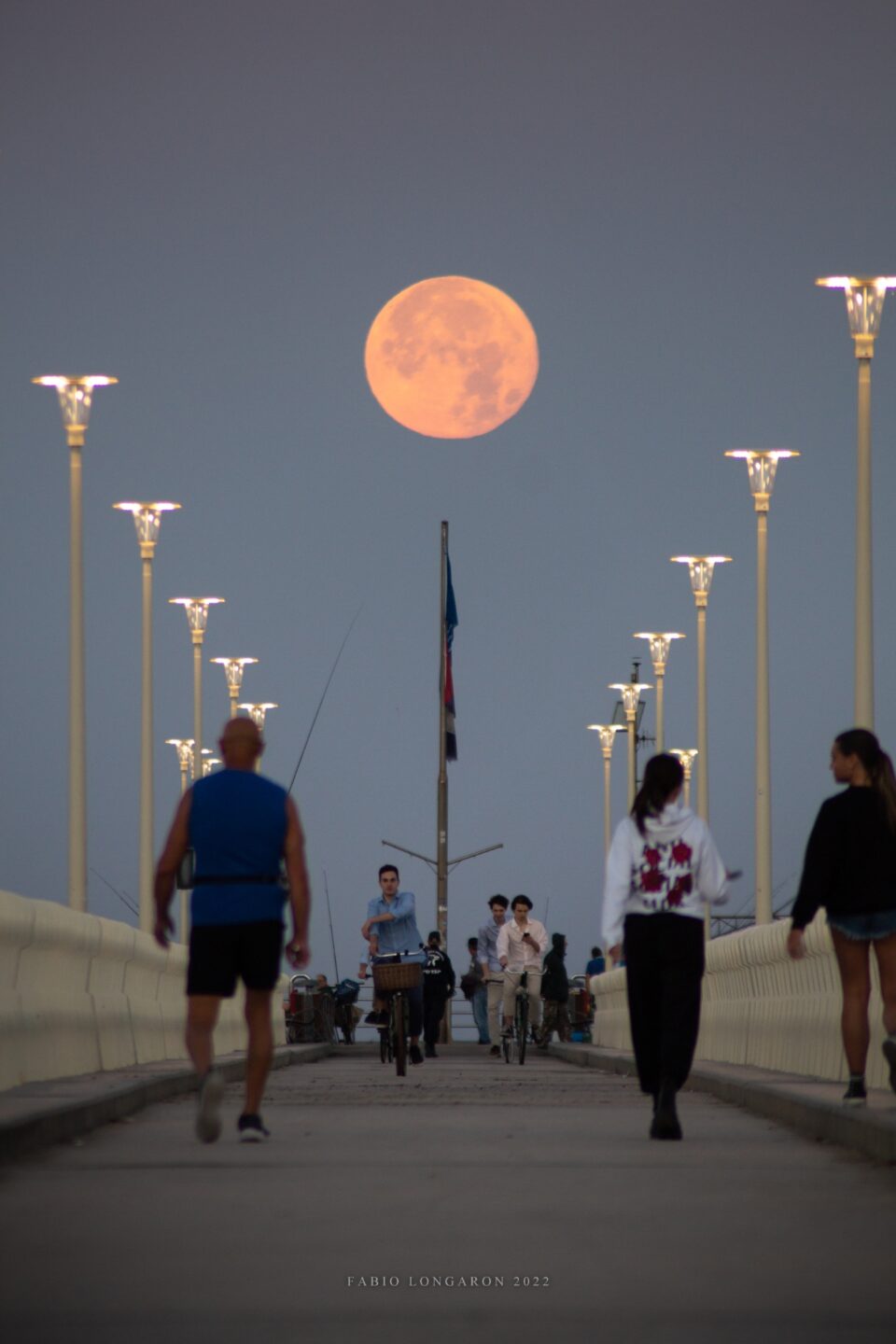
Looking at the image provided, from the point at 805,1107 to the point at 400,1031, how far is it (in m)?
10.6

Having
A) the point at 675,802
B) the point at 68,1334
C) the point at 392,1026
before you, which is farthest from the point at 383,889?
the point at 68,1334

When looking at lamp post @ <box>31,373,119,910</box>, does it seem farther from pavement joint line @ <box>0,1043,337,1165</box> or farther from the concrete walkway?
the concrete walkway

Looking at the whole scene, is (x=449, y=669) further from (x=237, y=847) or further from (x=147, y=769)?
(x=237, y=847)

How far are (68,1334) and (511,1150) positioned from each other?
5.50 meters

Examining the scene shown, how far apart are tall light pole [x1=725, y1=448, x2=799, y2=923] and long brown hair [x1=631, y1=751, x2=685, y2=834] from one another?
78.0 feet

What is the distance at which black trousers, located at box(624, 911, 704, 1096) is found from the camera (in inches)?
496

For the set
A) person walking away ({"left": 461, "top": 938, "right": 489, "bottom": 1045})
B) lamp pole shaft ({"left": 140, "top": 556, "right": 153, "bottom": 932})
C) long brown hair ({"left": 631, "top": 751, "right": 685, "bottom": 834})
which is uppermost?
lamp pole shaft ({"left": 140, "top": 556, "right": 153, "bottom": 932})

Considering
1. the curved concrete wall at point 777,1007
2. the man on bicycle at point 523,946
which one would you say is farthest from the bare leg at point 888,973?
the man on bicycle at point 523,946

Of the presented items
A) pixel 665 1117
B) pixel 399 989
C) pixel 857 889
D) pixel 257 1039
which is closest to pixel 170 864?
pixel 257 1039

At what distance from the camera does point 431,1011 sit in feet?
115

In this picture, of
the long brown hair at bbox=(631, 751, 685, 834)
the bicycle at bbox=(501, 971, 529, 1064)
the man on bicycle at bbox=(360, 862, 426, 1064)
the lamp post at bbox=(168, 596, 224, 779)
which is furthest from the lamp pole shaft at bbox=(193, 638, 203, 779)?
the long brown hair at bbox=(631, 751, 685, 834)

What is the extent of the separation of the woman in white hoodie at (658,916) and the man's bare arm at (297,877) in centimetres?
156

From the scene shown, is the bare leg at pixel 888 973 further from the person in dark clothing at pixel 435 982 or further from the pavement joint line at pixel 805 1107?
the person in dark clothing at pixel 435 982

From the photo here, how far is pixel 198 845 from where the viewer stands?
11.6 meters
